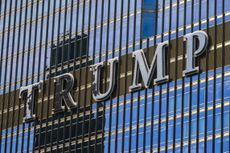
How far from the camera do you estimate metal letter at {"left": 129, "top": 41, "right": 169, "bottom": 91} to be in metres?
116

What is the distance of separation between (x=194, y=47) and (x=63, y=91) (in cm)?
2110

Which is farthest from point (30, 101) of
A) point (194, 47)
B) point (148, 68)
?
point (194, 47)

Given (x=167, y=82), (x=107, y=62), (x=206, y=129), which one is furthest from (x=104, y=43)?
(x=206, y=129)

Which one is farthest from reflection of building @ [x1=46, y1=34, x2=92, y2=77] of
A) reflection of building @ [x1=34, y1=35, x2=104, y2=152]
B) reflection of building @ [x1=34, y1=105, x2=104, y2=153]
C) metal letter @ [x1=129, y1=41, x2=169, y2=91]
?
metal letter @ [x1=129, y1=41, x2=169, y2=91]

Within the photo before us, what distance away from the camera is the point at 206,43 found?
111312mm

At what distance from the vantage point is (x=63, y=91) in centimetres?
12912

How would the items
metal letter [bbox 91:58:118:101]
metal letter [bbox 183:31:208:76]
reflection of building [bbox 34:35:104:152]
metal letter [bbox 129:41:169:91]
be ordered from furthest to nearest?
1. reflection of building [bbox 34:35:104:152]
2. metal letter [bbox 91:58:118:101]
3. metal letter [bbox 129:41:169:91]
4. metal letter [bbox 183:31:208:76]

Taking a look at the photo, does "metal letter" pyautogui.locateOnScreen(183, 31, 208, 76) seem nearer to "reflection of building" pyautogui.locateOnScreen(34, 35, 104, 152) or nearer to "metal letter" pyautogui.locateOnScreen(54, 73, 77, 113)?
"reflection of building" pyautogui.locateOnScreen(34, 35, 104, 152)

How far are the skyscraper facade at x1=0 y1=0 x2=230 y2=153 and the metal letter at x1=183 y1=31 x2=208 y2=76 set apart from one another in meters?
0.09

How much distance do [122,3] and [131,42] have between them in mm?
4766

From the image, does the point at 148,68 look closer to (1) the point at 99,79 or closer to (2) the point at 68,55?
(1) the point at 99,79

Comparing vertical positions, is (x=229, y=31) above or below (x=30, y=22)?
below

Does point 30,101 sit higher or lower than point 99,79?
higher

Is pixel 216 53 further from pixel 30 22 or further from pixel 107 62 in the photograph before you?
pixel 30 22
